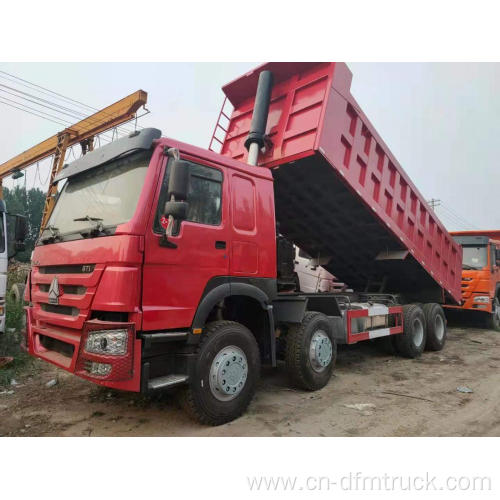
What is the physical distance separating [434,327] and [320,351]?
10.6 feet

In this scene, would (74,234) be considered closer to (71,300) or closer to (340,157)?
(71,300)

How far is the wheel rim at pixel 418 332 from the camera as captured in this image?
6.16 meters

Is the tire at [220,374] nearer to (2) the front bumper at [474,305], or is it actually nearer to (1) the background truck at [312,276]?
(1) the background truck at [312,276]

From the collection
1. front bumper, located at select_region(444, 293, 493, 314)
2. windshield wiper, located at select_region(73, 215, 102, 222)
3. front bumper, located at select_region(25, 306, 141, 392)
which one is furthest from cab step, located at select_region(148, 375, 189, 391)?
front bumper, located at select_region(444, 293, 493, 314)

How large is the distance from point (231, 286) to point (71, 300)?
1.36 m

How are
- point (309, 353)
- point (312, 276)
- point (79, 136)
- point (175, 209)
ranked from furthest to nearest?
point (79, 136)
point (312, 276)
point (309, 353)
point (175, 209)

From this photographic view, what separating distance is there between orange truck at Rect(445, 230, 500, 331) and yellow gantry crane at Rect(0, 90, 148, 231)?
32.2 feet

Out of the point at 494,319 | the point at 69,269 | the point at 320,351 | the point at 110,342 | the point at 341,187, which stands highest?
the point at 341,187

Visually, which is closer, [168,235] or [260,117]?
[168,235]

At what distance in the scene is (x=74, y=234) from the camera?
10.9 feet

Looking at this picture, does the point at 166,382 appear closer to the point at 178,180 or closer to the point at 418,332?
the point at 178,180

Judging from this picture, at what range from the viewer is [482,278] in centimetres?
868

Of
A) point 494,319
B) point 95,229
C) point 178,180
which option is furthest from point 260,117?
point 494,319

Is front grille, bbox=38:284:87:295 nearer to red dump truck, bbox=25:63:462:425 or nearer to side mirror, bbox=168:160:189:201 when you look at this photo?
red dump truck, bbox=25:63:462:425
